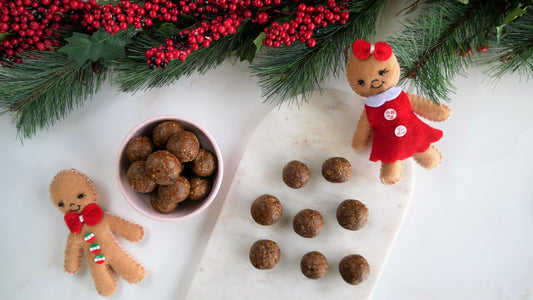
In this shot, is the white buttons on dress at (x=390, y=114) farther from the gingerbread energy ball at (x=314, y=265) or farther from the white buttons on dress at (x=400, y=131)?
the gingerbread energy ball at (x=314, y=265)

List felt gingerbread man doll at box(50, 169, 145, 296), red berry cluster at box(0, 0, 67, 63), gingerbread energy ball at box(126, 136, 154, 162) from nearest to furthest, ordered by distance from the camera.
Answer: red berry cluster at box(0, 0, 67, 63), gingerbread energy ball at box(126, 136, 154, 162), felt gingerbread man doll at box(50, 169, 145, 296)

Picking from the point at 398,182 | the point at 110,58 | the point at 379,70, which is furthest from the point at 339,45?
the point at 110,58

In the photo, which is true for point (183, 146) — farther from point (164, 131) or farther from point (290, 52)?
point (290, 52)

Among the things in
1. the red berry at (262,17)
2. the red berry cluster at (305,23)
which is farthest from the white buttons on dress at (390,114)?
the red berry at (262,17)

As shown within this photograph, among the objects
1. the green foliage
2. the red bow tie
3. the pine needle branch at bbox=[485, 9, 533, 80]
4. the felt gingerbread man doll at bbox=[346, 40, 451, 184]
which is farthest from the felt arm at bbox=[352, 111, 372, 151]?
the red bow tie

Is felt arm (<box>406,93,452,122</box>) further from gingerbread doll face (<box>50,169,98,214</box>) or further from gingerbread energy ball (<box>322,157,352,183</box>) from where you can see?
gingerbread doll face (<box>50,169,98,214</box>)

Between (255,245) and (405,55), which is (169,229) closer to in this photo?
(255,245)

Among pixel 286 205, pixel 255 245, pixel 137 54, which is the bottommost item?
pixel 255 245
